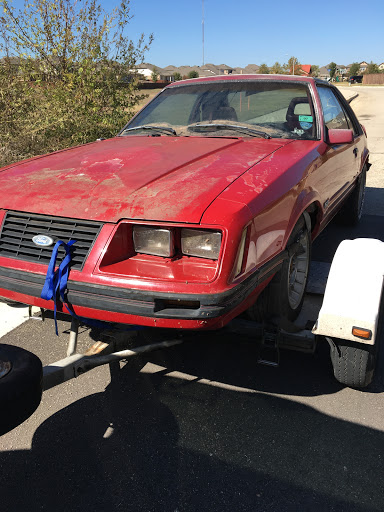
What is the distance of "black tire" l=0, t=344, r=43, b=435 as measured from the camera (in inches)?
60.8

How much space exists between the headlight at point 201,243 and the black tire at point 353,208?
376 cm

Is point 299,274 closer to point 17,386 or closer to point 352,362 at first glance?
point 352,362

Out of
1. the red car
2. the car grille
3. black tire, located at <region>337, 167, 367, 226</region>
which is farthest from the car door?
the car grille

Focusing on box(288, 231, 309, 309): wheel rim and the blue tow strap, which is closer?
the blue tow strap

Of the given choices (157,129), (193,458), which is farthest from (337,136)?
(193,458)

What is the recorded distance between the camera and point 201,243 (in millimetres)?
2053

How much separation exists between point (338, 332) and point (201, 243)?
969 mm

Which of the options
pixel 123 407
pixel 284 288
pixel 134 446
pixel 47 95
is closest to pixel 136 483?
pixel 134 446

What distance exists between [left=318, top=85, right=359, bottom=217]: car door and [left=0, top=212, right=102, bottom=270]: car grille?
190 centimetres

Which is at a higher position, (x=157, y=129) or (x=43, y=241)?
(x=157, y=129)

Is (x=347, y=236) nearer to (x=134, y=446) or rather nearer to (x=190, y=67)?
(x=134, y=446)

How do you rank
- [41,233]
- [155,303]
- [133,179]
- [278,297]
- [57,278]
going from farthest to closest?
[278,297] < [133,179] < [41,233] < [57,278] < [155,303]

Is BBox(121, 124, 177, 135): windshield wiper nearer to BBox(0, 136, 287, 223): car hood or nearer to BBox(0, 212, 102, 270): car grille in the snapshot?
BBox(0, 136, 287, 223): car hood

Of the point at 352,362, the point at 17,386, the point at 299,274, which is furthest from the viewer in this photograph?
the point at 299,274
